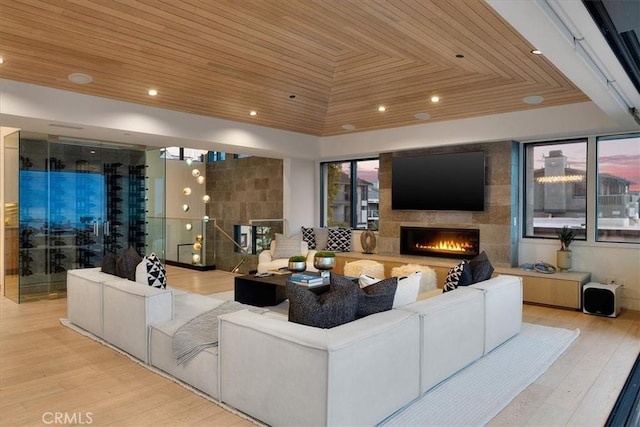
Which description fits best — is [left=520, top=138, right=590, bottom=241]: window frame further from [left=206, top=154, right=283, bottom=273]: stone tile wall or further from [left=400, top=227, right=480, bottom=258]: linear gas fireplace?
[left=206, top=154, right=283, bottom=273]: stone tile wall

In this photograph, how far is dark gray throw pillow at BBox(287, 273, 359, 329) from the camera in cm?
276

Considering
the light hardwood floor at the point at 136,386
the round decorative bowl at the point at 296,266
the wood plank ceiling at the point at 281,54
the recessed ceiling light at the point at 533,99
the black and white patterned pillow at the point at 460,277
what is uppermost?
the wood plank ceiling at the point at 281,54

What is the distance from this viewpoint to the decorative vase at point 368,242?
332 inches

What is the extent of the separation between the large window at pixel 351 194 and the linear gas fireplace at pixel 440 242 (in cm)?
102

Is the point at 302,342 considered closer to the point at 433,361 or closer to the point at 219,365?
the point at 219,365

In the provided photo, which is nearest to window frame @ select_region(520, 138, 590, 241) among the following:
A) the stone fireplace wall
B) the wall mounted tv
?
the stone fireplace wall

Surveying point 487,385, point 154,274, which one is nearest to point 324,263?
point 154,274

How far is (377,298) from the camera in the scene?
10.0ft

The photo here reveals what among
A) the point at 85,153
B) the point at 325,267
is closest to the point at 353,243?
the point at 325,267

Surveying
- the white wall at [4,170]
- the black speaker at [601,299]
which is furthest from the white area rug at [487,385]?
the white wall at [4,170]

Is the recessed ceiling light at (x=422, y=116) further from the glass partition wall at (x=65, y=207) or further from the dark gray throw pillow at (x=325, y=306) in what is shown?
the glass partition wall at (x=65, y=207)

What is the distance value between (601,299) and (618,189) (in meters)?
1.60

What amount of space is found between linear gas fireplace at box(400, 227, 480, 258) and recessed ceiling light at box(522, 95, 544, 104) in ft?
7.08

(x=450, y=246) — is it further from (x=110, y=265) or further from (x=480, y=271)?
(x=110, y=265)
